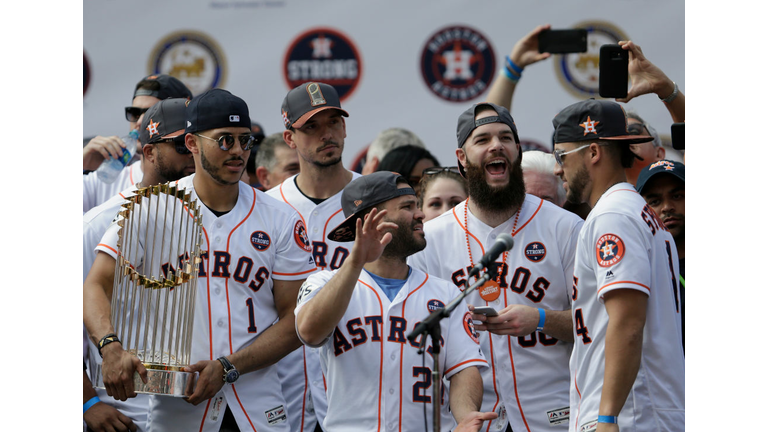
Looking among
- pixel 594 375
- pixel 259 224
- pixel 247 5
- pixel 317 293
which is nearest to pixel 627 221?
pixel 594 375

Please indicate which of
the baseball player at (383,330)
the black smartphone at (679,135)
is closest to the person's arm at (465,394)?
the baseball player at (383,330)

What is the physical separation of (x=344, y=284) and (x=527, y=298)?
97 centimetres

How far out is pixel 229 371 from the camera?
3154 mm

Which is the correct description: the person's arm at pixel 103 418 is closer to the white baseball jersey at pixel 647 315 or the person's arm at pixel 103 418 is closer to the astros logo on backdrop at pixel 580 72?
the white baseball jersey at pixel 647 315

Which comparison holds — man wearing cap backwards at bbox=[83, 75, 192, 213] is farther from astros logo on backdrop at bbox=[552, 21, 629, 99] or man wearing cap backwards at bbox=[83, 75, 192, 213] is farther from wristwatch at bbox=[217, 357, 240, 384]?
astros logo on backdrop at bbox=[552, 21, 629, 99]

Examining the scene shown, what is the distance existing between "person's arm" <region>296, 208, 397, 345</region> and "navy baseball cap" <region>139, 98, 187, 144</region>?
1.21 metres

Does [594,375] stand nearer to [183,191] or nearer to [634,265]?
[634,265]

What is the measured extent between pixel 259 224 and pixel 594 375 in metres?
1.45

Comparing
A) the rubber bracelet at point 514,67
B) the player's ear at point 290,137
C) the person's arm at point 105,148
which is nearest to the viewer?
the player's ear at point 290,137

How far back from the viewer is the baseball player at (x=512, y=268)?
11.1ft

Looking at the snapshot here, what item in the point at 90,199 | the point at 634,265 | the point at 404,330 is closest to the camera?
the point at 634,265

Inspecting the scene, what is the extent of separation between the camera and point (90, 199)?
14.9ft

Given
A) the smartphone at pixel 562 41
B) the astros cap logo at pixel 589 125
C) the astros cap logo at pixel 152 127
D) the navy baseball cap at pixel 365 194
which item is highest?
the smartphone at pixel 562 41

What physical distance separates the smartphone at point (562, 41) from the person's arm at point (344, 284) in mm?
2085
